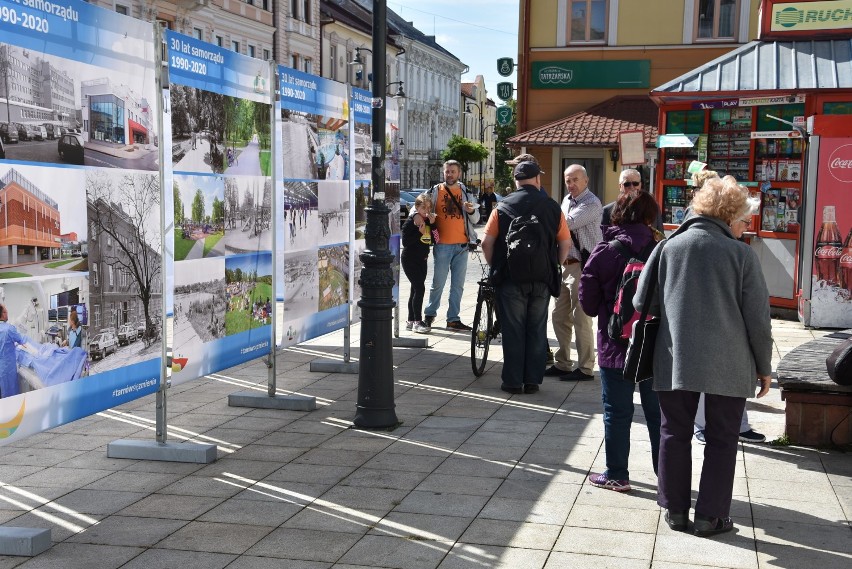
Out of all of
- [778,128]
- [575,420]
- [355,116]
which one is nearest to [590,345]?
[575,420]

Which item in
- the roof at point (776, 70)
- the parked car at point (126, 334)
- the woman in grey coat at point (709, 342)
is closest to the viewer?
the woman in grey coat at point (709, 342)

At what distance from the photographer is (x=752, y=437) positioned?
7172 mm

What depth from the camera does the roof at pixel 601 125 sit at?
2361cm

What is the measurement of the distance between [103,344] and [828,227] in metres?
9.10

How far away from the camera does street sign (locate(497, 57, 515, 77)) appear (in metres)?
25.8

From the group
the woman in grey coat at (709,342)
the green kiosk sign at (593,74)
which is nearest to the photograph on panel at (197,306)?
the woman in grey coat at (709,342)

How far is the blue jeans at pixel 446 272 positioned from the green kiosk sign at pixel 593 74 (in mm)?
12965

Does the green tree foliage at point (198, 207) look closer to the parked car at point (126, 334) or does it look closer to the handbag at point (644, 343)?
the parked car at point (126, 334)

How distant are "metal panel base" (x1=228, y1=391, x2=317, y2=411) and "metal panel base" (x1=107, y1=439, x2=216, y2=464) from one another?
1485mm

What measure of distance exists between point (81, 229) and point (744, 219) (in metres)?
3.19

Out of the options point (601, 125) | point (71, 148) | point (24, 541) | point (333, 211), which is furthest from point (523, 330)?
point (601, 125)

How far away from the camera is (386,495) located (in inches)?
232

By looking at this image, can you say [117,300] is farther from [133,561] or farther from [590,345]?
[590,345]

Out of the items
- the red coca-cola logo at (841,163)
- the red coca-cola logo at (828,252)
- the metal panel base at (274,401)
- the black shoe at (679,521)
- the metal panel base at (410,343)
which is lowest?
the metal panel base at (410,343)
